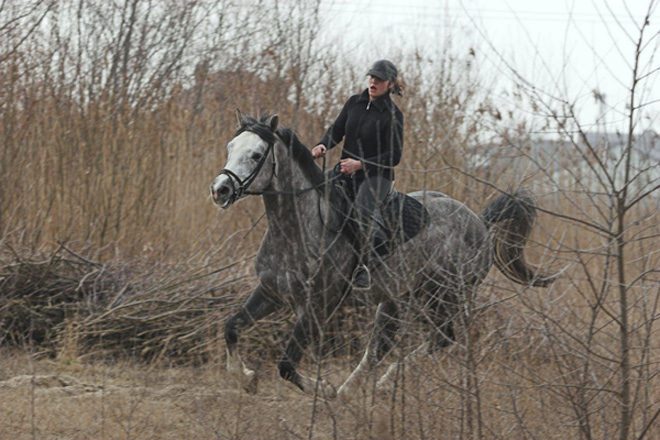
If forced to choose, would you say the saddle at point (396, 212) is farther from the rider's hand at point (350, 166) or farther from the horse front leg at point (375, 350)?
the horse front leg at point (375, 350)

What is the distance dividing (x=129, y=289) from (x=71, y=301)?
1.86 ft

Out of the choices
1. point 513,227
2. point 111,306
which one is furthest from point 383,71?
point 111,306

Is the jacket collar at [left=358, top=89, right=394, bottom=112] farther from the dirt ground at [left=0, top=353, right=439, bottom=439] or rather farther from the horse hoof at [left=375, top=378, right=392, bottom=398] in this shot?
the dirt ground at [left=0, top=353, right=439, bottom=439]

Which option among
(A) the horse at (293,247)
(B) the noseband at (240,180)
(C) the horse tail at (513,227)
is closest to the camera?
(B) the noseband at (240,180)

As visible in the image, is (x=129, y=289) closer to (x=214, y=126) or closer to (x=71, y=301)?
(x=71, y=301)

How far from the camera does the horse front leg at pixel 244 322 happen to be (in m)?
5.94

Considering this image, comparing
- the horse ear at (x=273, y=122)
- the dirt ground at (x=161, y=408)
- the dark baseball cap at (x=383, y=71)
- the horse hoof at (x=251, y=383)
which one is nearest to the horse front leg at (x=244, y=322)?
the horse hoof at (x=251, y=383)

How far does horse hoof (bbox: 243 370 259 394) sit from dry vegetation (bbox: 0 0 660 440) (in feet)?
0.36

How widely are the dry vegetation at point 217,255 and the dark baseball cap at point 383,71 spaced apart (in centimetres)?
70

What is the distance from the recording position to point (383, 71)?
595 centimetres

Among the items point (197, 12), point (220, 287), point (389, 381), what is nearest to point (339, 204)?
point (389, 381)

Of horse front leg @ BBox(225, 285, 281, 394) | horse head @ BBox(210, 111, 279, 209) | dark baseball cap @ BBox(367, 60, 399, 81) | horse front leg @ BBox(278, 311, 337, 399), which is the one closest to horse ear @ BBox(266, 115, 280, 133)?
horse head @ BBox(210, 111, 279, 209)

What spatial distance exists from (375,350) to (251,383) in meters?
1.34

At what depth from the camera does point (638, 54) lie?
147 inches
